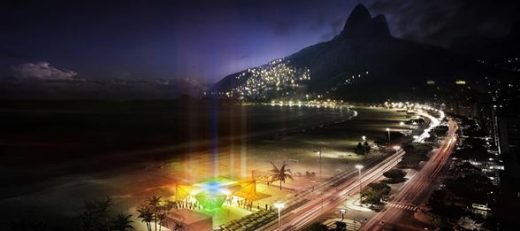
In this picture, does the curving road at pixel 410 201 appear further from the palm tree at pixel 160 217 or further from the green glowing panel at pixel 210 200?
the palm tree at pixel 160 217

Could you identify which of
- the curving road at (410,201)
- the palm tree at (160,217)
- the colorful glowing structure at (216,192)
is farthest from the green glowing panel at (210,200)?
the curving road at (410,201)

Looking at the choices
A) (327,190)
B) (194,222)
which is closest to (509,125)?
(327,190)

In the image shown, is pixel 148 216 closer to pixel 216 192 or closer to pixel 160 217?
pixel 160 217

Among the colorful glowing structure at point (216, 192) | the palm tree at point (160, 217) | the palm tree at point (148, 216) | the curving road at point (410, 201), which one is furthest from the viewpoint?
the colorful glowing structure at point (216, 192)

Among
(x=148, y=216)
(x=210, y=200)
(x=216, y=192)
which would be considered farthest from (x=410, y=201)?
(x=148, y=216)

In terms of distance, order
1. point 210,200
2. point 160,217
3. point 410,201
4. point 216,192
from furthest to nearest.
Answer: point 216,192
point 410,201
point 210,200
point 160,217

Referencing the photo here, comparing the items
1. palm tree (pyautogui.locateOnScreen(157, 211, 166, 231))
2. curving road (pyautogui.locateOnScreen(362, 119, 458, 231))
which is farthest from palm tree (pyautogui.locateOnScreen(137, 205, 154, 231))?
curving road (pyautogui.locateOnScreen(362, 119, 458, 231))

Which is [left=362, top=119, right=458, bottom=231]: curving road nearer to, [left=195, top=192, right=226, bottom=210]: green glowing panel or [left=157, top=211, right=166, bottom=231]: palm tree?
[left=195, top=192, right=226, bottom=210]: green glowing panel

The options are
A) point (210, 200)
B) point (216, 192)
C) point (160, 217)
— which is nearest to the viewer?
point (160, 217)

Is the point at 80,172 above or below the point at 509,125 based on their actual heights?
below

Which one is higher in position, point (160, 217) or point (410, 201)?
point (160, 217)

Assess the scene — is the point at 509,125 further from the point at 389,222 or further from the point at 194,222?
the point at 194,222
